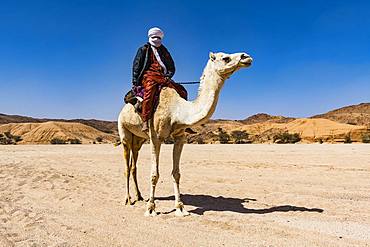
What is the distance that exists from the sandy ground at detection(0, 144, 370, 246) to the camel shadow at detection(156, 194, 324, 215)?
0.02 m

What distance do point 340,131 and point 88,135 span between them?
39.1 meters

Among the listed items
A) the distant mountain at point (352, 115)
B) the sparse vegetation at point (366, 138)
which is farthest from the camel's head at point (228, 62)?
the distant mountain at point (352, 115)

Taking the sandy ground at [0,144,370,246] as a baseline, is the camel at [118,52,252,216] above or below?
above

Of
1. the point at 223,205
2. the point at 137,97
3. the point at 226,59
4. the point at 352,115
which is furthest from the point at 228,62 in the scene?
the point at 352,115

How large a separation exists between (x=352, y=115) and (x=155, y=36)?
77519 mm

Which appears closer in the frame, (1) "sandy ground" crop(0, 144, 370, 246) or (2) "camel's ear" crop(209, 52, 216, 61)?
(1) "sandy ground" crop(0, 144, 370, 246)

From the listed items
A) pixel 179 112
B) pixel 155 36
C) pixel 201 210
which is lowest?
pixel 201 210

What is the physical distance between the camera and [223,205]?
848 centimetres

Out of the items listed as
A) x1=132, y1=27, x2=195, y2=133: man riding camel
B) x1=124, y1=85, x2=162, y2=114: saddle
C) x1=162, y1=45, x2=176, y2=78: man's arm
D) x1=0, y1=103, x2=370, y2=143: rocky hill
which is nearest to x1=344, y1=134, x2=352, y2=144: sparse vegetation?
x1=0, y1=103, x2=370, y2=143: rocky hill

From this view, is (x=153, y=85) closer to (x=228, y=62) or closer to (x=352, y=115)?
(x=228, y=62)

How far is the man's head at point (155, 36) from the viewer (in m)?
8.36

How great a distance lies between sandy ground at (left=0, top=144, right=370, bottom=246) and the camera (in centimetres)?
584

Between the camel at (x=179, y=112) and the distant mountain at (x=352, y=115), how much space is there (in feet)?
209

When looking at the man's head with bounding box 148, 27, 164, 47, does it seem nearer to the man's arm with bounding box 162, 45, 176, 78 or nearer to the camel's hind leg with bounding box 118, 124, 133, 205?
the man's arm with bounding box 162, 45, 176, 78
